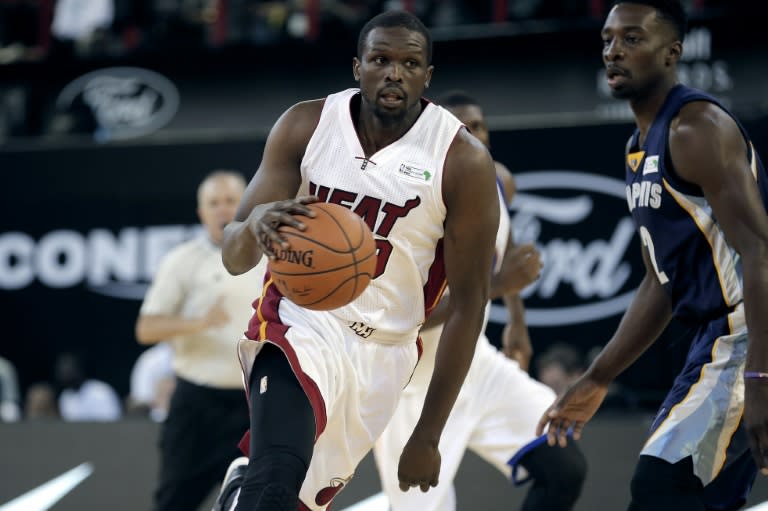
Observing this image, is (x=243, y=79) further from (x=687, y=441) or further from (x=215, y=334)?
(x=687, y=441)

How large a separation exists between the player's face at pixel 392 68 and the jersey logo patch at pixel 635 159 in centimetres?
77

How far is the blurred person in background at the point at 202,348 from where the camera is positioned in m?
5.63

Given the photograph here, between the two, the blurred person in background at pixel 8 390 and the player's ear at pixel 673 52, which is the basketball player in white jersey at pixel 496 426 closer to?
the player's ear at pixel 673 52

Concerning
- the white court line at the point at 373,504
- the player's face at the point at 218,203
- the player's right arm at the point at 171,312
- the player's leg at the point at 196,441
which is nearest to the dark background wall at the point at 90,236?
the player's face at the point at 218,203

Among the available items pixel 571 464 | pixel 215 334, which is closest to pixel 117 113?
pixel 215 334

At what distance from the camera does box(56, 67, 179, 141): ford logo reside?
1270 centimetres

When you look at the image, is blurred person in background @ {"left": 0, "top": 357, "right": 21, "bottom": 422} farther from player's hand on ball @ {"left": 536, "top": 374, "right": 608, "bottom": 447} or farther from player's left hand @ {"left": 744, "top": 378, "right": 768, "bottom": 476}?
player's left hand @ {"left": 744, "top": 378, "right": 768, "bottom": 476}

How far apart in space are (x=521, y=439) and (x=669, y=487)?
1.56 metres

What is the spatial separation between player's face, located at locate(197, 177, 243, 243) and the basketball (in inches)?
119

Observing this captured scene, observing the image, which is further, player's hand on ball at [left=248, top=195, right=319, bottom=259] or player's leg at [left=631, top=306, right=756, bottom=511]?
player's leg at [left=631, top=306, right=756, bottom=511]

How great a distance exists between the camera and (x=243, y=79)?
1252cm

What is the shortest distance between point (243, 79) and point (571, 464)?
8.72m

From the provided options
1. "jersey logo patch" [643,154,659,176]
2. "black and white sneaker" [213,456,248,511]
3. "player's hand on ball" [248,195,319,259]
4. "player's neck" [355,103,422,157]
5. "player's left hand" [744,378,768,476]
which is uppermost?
"player's neck" [355,103,422,157]

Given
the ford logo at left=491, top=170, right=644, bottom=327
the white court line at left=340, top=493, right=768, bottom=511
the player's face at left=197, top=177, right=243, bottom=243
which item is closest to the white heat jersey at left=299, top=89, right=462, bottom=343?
the white court line at left=340, top=493, right=768, bottom=511
